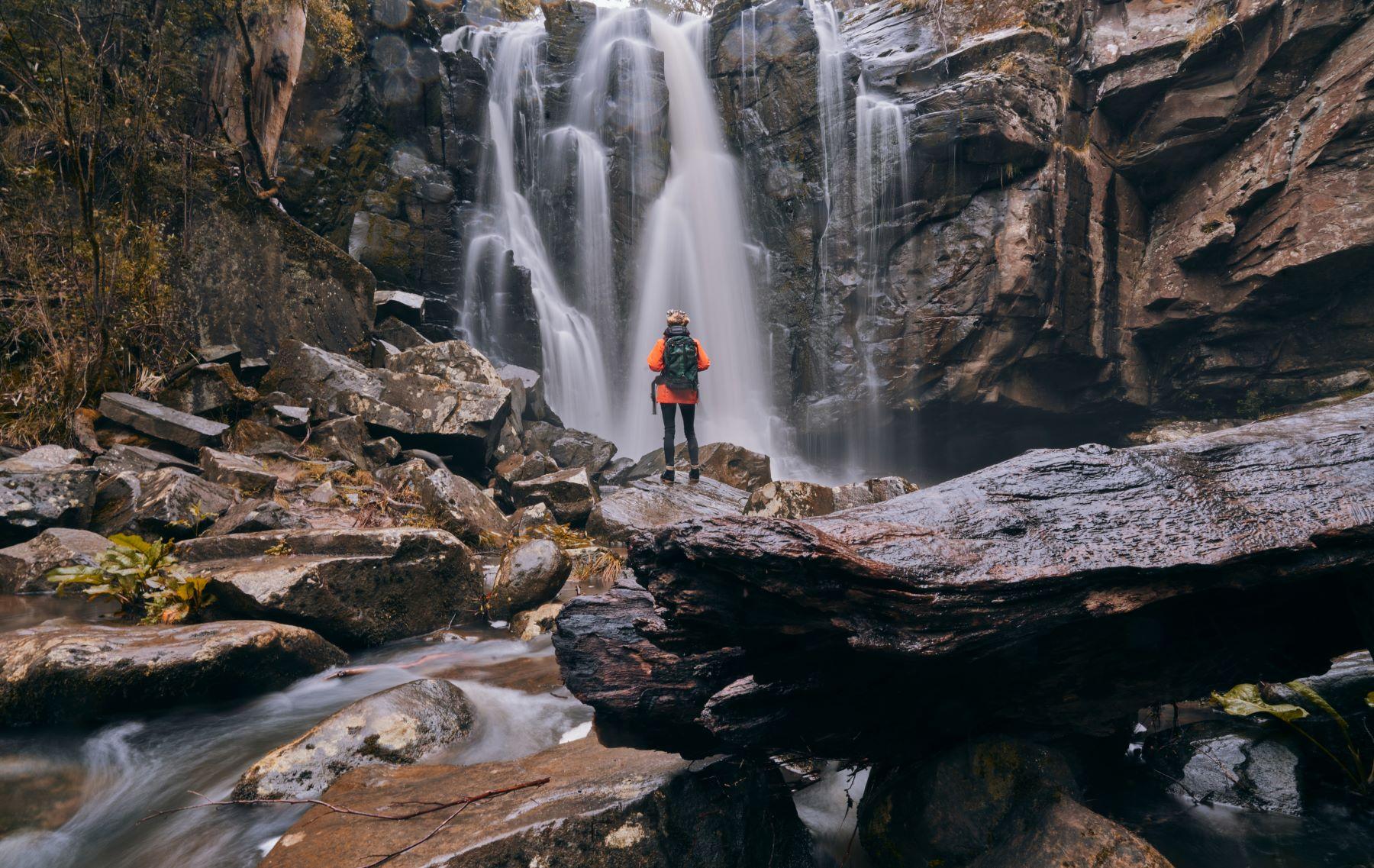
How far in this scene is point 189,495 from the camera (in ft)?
20.0

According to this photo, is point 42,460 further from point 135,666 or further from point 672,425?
point 672,425

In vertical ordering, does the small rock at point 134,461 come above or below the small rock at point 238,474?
above

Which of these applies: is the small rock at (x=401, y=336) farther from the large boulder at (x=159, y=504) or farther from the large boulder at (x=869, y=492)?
the large boulder at (x=869, y=492)

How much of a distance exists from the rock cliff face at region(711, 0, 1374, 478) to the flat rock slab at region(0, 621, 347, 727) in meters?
15.0

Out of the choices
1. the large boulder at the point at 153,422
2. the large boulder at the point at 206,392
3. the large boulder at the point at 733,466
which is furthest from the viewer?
the large boulder at the point at 733,466

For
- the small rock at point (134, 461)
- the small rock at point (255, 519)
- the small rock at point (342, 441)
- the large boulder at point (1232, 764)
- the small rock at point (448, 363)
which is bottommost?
the large boulder at point (1232, 764)

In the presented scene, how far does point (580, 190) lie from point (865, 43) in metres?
8.65

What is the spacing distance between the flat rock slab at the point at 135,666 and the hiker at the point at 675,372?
5.68m

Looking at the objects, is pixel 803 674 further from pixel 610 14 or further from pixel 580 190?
pixel 610 14

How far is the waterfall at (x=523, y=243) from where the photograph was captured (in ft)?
53.6

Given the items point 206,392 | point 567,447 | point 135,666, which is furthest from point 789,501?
point 206,392

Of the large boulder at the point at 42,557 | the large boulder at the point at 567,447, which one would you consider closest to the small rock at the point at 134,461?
the large boulder at the point at 42,557

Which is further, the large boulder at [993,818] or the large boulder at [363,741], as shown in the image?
the large boulder at [363,741]

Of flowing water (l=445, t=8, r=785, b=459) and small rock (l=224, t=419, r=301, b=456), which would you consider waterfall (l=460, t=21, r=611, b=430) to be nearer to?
flowing water (l=445, t=8, r=785, b=459)
